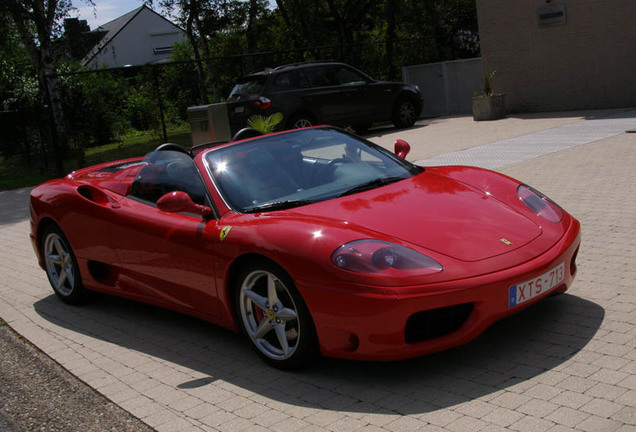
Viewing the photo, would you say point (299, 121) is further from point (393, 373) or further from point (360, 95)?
point (393, 373)

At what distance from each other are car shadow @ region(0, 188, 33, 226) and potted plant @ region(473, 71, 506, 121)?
10.5 m

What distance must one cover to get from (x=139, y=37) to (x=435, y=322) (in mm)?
60030

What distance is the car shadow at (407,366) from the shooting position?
3.67 m

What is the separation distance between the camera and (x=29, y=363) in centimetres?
496

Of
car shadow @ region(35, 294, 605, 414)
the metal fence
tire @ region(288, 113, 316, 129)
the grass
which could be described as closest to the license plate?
car shadow @ region(35, 294, 605, 414)

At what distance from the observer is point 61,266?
6277mm

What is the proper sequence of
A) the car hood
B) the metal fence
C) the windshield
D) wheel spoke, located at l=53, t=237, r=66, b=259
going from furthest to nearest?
the metal fence, wheel spoke, located at l=53, t=237, r=66, b=259, the windshield, the car hood

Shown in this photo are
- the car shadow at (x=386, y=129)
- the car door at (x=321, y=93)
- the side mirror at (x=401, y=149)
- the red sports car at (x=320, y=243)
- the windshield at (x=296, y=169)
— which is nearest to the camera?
the red sports car at (x=320, y=243)

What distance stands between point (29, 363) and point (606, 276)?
13.0 ft

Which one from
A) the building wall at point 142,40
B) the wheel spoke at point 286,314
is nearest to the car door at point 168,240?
the wheel spoke at point 286,314

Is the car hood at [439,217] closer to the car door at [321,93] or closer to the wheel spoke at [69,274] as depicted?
the wheel spoke at [69,274]

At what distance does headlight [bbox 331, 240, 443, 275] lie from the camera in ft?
12.2

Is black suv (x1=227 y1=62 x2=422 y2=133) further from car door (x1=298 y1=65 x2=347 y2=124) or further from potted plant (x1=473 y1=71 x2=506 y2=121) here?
potted plant (x1=473 y1=71 x2=506 y2=121)

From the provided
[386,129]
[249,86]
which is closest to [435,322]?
[249,86]
